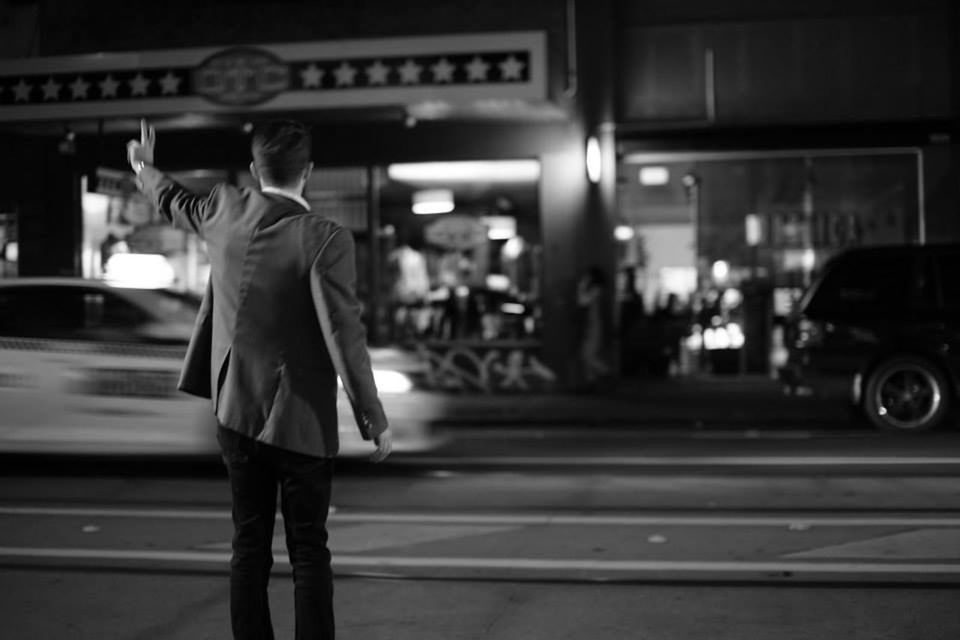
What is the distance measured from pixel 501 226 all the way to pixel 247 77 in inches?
152

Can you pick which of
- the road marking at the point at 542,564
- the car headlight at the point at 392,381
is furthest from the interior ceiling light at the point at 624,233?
the road marking at the point at 542,564

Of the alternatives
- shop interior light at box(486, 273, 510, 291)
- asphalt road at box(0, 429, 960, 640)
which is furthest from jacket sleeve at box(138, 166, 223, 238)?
shop interior light at box(486, 273, 510, 291)

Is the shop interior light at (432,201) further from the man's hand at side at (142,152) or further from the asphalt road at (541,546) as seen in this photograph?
the man's hand at side at (142,152)

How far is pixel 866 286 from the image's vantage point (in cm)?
1242

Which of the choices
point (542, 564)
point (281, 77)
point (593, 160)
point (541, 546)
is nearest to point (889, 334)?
point (593, 160)

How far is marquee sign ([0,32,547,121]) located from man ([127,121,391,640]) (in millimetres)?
11551

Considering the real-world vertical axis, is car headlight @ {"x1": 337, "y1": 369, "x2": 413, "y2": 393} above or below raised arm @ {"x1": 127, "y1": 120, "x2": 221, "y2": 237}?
below

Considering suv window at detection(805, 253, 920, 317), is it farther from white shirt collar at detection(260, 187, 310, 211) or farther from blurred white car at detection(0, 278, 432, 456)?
white shirt collar at detection(260, 187, 310, 211)

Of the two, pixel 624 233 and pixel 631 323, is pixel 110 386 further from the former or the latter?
pixel 624 233

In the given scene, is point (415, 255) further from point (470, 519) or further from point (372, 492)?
point (470, 519)

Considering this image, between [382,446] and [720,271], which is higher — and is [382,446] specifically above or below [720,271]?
below

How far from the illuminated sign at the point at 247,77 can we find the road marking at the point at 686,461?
266 inches

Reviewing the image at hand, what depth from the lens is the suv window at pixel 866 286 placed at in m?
12.3

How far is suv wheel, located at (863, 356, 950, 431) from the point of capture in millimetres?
12188
